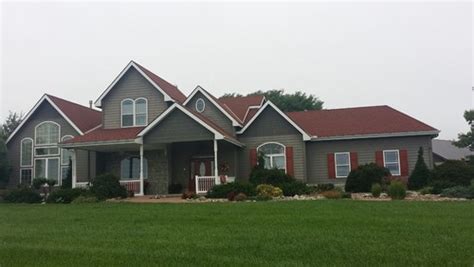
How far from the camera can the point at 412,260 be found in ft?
21.9

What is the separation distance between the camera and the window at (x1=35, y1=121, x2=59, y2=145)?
2864cm

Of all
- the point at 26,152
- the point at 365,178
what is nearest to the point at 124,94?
the point at 26,152

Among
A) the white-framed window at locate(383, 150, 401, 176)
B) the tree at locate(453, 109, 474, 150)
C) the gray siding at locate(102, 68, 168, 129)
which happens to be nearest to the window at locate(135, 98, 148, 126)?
the gray siding at locate(102, 68, 168, 129)

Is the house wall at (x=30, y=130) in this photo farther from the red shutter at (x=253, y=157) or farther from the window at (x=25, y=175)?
the red shutter at (x=253, y=157)

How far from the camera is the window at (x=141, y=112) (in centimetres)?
2723

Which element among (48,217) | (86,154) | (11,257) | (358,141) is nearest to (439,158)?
(358,141)

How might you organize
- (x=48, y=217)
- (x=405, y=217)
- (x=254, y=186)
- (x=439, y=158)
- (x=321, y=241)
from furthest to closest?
(x=439, y=158) < (x=254, y=186) < (x=48, y=217) < (x=405, y=217) < (x=321, y=241)

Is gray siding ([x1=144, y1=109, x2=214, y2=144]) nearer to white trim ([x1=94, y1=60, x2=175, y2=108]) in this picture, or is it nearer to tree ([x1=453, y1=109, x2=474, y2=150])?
white trim ([x1=94, y1=60, x2=175, y2=108])

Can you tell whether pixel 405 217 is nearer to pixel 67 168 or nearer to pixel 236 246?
pixel 236 246

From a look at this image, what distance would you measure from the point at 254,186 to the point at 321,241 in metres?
13.2

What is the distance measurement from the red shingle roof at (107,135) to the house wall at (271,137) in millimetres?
6117

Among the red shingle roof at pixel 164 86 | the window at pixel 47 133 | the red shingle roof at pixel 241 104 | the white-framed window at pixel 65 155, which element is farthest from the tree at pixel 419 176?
the window at pixel 47 133

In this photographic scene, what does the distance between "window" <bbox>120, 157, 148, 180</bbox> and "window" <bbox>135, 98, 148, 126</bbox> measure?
210 centimetres

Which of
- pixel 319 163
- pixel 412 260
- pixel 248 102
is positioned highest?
pixel 248 102
